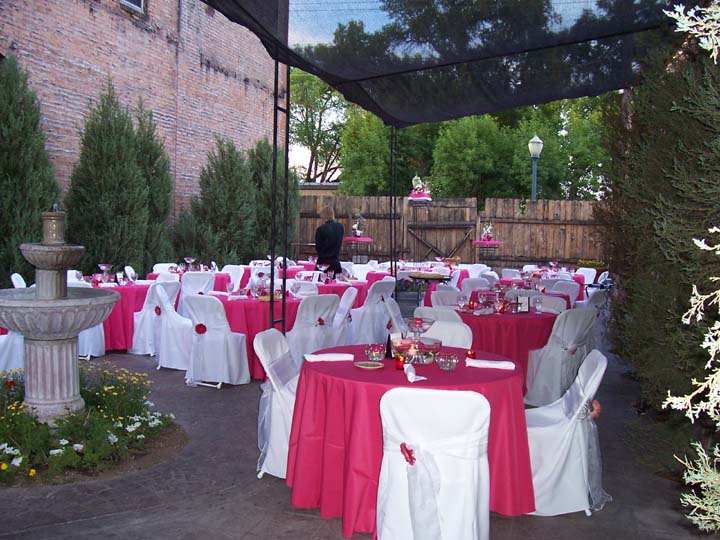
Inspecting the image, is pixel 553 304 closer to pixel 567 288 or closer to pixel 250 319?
pixel 567 288

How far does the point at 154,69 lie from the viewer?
45.3ft

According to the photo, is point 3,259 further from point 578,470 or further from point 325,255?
point 578,470

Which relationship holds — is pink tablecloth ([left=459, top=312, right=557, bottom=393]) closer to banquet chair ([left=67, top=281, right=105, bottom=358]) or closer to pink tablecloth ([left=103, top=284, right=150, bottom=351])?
pink tablecloth ([left=103, top=284, right=150, bottom=351])

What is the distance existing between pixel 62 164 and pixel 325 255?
16.6 feet

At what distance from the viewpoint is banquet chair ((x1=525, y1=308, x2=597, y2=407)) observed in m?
6.01

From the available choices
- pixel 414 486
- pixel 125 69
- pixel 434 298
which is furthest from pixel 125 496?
pixel 125 69

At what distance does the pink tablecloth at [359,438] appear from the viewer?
3.43 m

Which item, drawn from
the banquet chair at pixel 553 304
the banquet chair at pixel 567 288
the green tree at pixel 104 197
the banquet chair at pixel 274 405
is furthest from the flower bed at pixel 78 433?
the green tree at pixel 104 197

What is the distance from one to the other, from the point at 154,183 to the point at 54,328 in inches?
345

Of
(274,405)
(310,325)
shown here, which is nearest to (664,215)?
(274,405)

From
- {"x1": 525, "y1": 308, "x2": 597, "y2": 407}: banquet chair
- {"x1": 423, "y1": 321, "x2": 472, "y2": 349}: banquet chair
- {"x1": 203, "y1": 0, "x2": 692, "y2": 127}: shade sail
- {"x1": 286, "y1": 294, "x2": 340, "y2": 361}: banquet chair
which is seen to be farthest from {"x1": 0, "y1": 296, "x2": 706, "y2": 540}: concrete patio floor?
{"x1": 203, "y1": 0, "x2": 692, "y2": 127}: shade sail

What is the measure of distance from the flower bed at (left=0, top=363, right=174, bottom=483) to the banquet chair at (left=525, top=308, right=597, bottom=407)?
3.24m

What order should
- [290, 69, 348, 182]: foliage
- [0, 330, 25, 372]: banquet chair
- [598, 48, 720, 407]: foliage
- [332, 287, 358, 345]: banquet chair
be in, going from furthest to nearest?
[290, 69, 348, 182]: foliage, [332, 287, 358, 345]: banquet chair, [0, 330, 25, 372]: banquet chair, [598, 48, 720, 407]: foliage

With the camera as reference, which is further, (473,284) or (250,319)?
(473,284)
